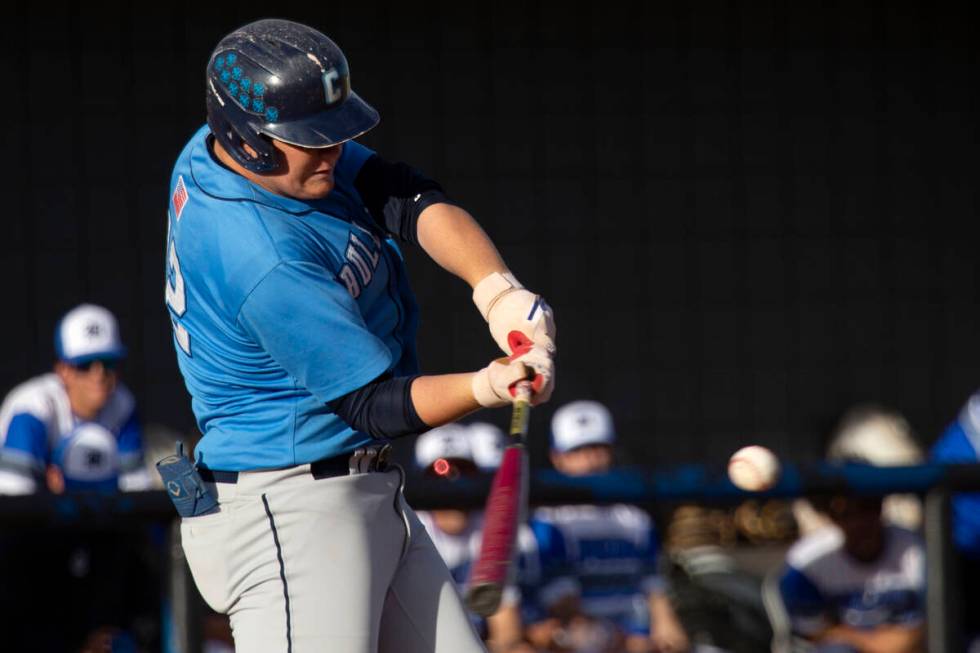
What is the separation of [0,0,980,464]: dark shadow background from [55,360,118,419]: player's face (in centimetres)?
139

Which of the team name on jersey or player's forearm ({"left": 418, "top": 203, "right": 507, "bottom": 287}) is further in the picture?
player's forearm ({"left": 418, "top": 203, "right": 507, "bottom": 287})

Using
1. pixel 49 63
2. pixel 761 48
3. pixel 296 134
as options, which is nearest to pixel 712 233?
pixel 761 48

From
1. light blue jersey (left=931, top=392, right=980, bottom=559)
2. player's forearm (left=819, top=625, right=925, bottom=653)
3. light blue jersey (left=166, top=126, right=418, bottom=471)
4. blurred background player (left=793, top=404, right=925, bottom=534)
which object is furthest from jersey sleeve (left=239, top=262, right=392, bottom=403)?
blurred background player (left=793, top=404, right=925, bottom=534)

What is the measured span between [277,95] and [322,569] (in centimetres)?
80

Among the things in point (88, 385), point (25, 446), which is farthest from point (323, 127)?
point (88, 385)

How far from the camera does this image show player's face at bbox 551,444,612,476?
6016 mm

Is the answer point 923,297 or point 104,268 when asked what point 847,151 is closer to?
point 923,297

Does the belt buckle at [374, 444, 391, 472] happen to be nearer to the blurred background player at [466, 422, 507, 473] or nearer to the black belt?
the black belt

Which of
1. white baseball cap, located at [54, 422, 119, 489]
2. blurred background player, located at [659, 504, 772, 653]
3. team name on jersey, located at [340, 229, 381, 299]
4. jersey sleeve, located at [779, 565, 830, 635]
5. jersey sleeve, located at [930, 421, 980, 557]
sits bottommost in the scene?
blurred background player, located at [659, 504, 772, 653]

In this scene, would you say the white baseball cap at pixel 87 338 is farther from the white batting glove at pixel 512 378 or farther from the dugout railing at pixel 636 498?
the white batting glove at pixel 512 378

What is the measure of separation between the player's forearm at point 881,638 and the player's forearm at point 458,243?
263 cm

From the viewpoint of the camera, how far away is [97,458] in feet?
17.0

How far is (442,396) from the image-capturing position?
2492 millimetres

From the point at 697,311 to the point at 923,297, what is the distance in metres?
1.12
